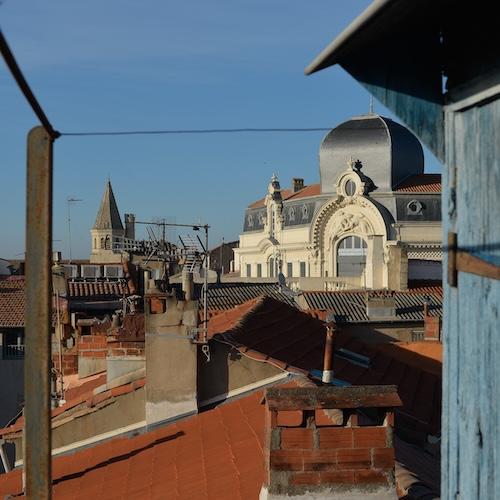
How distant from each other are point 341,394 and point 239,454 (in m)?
2.22

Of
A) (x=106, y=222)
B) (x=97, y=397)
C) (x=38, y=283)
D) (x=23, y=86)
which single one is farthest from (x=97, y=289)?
(x=106, y=222)

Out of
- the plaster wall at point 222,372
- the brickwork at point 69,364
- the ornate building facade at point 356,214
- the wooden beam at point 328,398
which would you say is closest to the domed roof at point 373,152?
the ornate building facade at point 356,214

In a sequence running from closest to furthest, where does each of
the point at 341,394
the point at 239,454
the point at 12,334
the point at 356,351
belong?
the point at 341,394
the point at 239,454
the point at 356,351
the point at 12,334

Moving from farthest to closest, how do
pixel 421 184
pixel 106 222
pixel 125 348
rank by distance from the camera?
pixel 106 222 < pixel 421 184 < pixel 125 348

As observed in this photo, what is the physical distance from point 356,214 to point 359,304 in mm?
23947

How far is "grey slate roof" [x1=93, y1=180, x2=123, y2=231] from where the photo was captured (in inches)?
3957

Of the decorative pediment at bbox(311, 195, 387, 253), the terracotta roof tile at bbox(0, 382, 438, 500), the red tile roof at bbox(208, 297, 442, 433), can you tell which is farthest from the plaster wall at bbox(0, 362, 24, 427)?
the decorative pediment at bbox(311, 195, 387, 253)

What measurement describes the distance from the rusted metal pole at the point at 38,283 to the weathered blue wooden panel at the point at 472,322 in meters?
1.54

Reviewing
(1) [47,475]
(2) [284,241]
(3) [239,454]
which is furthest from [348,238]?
(1) [47,475]

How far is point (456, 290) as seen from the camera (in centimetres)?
294

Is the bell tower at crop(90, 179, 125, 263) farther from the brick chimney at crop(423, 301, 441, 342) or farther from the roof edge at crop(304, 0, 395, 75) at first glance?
the roof edge at crop(304, 0, 395, 75)

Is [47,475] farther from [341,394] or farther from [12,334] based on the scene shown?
[12,334]

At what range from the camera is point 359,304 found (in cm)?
3219

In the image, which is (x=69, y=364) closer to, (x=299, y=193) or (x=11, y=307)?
(x=11, y=307)
